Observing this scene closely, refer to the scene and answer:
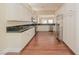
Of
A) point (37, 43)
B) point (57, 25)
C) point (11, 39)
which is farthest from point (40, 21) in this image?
point (37, 43)

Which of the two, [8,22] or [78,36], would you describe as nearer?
[78,36]

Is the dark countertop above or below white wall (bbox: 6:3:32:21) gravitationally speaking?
below

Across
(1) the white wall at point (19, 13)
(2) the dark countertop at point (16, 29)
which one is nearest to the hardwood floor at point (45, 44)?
(2) the dark countertop at point (16, 29)

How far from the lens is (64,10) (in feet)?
12.8

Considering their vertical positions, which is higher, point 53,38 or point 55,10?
point 55,10

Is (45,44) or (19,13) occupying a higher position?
(19,13)

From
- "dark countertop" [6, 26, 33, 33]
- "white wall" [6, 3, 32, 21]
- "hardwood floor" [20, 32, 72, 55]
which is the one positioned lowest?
"hardwood floor" [20, 32, 72, 55]

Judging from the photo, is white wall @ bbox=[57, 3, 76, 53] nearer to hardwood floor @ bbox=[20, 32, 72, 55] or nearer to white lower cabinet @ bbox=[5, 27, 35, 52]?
hardwood floor @ bbox=[20, 32, 72, 55]

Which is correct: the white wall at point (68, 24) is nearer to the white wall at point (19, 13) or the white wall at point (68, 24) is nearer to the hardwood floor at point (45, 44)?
the hardwood floor at point (45, 44)

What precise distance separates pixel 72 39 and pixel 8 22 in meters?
1.46

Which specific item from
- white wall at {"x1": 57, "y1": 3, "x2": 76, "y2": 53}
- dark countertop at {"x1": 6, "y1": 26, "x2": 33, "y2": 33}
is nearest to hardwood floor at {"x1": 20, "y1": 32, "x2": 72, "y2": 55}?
white wall at {"x1": 57, "y1": 3, "x2": 76, "y2": 53}

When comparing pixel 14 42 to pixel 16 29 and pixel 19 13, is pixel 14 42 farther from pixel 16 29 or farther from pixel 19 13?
pixel 19 13

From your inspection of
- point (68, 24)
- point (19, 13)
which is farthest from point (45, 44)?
point (19, 13)

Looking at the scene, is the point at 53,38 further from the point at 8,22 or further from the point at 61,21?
the point at 8,22
